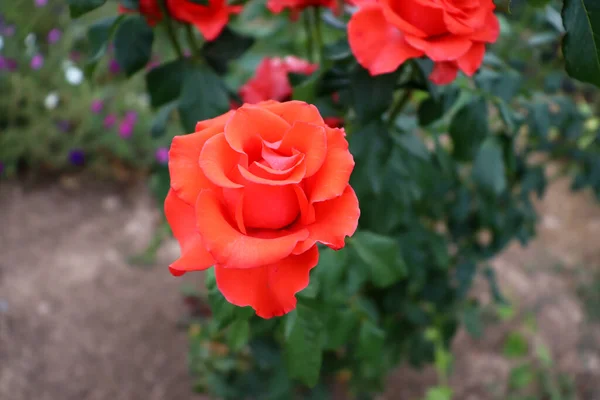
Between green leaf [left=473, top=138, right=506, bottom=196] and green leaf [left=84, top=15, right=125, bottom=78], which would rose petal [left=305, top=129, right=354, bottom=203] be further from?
green leaf [left=473, top=138, right=506, bottom=196]

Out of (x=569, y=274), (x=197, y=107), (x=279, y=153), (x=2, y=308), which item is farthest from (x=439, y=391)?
(x=2, y=308)

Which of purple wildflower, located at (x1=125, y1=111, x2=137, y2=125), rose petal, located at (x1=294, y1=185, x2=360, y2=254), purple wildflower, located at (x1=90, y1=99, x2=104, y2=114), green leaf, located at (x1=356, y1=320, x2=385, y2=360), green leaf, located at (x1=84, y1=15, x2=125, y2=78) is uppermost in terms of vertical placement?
green leaf, located at (x1=84, y1=15, x2=125, y2=78)

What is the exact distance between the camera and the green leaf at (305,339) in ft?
2.33

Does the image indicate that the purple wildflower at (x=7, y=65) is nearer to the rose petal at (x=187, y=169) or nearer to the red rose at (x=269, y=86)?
the red rose at (x=269, y=86)

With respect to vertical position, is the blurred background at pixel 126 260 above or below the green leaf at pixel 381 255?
below

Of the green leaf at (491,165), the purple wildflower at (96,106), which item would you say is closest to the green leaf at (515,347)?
the green leaf at (491,165)

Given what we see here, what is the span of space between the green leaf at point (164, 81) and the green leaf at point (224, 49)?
0.18 ft

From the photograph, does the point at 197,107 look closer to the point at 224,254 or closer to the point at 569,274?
the point at 224,254

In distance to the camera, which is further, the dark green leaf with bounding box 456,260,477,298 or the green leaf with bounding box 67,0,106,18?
the dark green leaf with bounding box 456,260,477,298

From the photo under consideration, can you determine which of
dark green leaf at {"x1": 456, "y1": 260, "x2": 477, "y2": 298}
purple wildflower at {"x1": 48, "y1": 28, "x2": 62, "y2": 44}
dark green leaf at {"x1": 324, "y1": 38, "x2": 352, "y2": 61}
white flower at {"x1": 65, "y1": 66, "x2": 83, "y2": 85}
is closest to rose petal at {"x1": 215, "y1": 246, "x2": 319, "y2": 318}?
dark green leaf at {"x1": 324, "y1": 38, "x2": 352, "y2": 61}

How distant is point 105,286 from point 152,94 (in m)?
1.77

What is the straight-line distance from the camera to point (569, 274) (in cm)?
263

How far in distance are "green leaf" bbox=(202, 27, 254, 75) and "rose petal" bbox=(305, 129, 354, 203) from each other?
461mm

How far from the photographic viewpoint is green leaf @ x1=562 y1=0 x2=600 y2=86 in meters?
0.57
